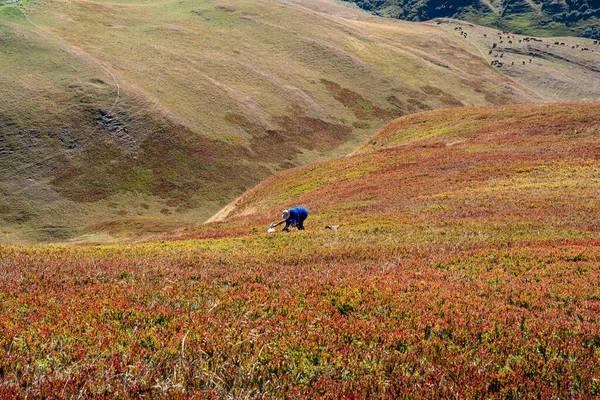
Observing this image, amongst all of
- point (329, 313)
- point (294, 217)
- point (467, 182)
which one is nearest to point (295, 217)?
point (294, 217)

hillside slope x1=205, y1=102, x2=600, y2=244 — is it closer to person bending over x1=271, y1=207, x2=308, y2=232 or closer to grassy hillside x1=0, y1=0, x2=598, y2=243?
person bending over x1=271, y1=207, x2=308, y2=232

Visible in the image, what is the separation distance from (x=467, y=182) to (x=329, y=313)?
30.9 meters

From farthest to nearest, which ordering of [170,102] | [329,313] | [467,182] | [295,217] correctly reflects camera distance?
[170,102] → [467,182] → [295,217] → [329,313]

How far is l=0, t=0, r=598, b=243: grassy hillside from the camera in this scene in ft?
282

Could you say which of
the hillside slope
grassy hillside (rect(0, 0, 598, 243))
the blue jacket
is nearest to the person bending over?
the blue jacket

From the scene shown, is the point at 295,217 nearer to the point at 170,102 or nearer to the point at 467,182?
the point at 467,182

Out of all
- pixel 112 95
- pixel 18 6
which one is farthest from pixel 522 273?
pixel 18 6

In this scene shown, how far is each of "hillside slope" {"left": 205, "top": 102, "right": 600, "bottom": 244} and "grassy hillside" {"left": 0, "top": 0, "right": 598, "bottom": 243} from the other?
81.6 feet

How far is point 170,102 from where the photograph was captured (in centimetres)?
11656

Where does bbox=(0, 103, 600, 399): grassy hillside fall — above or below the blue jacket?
above

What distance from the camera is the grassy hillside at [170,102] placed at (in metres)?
85.9

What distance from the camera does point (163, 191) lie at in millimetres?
90562

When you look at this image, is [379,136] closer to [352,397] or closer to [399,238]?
[399,238]

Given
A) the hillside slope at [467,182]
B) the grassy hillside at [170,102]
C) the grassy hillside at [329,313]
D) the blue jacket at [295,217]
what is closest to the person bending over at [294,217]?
the blue jacket at [295,217]
